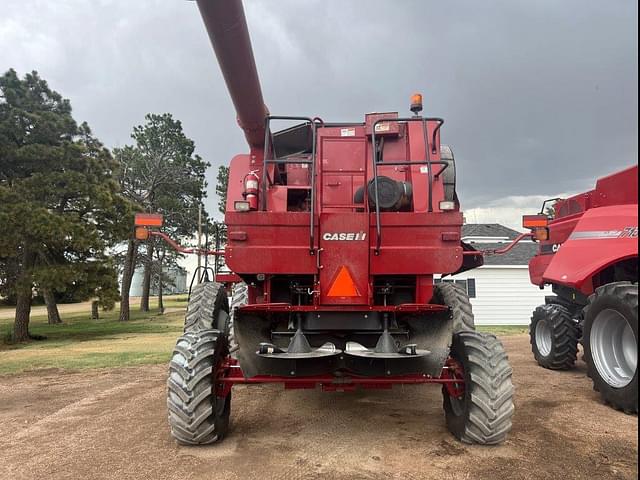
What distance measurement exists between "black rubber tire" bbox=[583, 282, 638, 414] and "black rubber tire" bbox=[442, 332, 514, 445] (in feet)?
4.68

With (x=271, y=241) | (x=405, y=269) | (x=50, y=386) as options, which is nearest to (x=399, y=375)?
(x=405, y=269)

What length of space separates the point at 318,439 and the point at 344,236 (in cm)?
182

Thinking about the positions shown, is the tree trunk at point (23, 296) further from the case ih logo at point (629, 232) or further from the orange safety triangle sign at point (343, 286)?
the case ih logo at point (629, 232)

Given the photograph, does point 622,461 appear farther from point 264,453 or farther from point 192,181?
point 192,181

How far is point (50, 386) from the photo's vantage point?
281 inches

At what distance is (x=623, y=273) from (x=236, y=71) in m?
4.68

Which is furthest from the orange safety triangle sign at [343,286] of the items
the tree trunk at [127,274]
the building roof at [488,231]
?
the tree trunk at [127,274]

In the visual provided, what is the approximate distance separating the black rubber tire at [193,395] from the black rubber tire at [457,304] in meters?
2.66

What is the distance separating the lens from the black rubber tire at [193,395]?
12.6ft

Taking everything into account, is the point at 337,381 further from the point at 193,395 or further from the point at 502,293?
the point at 502,293

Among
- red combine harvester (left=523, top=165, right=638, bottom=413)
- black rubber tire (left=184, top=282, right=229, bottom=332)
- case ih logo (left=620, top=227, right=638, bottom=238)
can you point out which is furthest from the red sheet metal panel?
case ih logo (left=620, top=227, right=638, bottom=238)

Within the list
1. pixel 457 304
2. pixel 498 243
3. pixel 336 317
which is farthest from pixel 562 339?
pixel 498 243

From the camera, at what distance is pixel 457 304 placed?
5.34 m

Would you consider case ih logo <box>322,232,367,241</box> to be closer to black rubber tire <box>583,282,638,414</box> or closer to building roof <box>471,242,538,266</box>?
black rubber tire <box>583,282,638,414</box>
